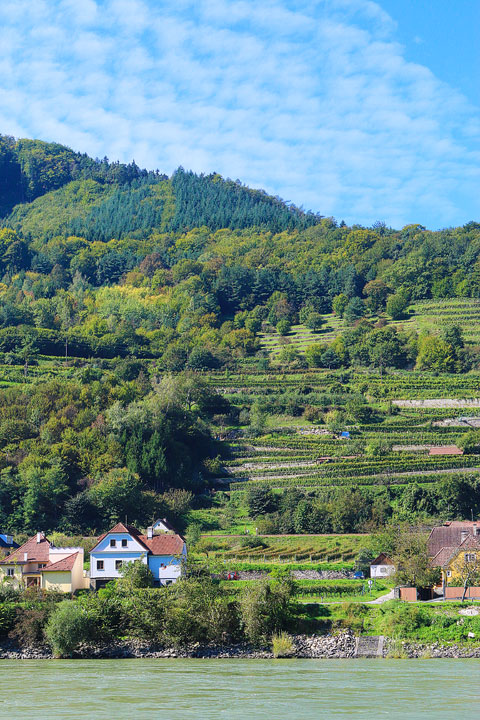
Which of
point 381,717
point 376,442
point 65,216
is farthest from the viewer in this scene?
point 65,216

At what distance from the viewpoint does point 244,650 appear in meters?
37.1

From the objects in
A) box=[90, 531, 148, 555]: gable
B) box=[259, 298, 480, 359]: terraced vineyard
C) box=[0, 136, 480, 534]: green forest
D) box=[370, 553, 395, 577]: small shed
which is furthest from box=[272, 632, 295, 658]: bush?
box=[259, 298, 480, 359]: terraced vineyard

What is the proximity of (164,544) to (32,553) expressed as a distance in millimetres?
6965

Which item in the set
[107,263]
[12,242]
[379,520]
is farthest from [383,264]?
[379,520]

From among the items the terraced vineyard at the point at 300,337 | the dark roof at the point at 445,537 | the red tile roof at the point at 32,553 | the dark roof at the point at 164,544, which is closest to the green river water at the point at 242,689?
the dark roof at the point at 164,544

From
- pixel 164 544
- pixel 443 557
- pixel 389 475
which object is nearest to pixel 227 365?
pixel 389 475

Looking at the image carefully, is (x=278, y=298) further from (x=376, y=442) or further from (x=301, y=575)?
(x=301, y=575)

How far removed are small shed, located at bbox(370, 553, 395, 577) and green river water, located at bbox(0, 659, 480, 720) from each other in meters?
15.4

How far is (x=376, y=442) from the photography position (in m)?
76.2

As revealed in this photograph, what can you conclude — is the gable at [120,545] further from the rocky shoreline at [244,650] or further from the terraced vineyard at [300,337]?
the terraced vineyard at [300,337]

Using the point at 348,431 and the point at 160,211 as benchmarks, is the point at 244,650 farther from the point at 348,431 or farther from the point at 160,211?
the point at 160,211

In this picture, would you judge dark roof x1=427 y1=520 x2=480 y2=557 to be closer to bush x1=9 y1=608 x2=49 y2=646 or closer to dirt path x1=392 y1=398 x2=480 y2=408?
bush x1=9 y1=608 x2=49 y2=646

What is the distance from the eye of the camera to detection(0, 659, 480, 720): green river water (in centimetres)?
2509

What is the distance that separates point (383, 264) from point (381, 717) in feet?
365
